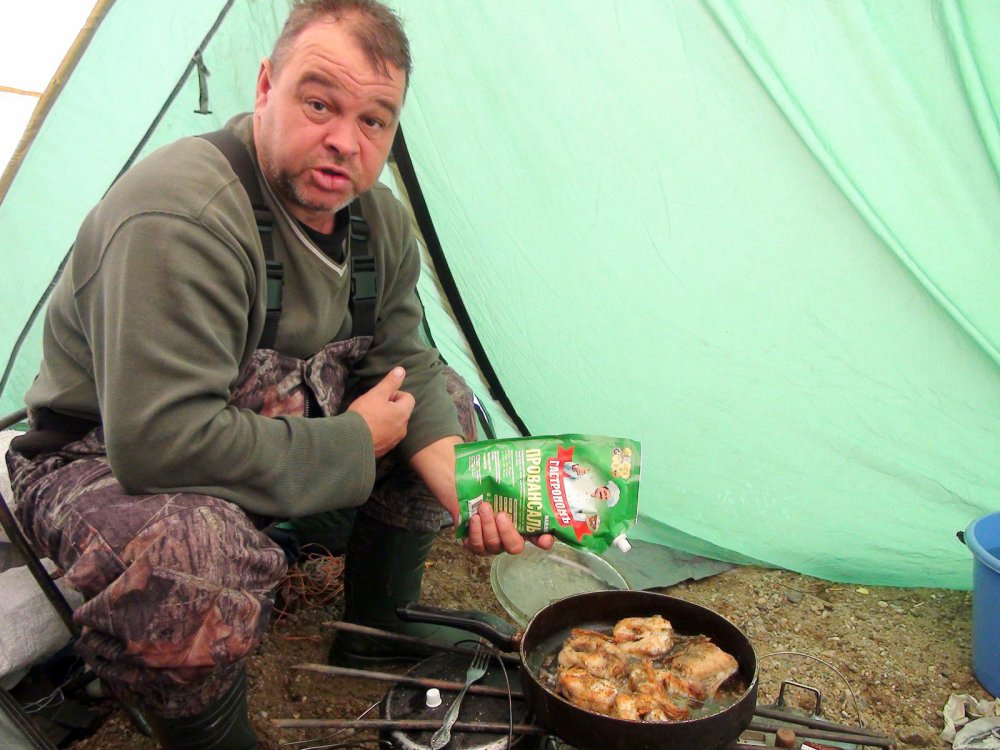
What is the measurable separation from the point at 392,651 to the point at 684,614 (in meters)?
0.81

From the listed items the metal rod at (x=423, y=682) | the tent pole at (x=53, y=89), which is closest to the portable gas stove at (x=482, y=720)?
the metal rod at (x=423, y=682)

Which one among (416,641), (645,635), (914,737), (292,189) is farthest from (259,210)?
(914,737)

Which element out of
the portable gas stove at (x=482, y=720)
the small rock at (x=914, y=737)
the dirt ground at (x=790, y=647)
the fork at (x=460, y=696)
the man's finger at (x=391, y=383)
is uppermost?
the man's finger at (x=391, y=383)

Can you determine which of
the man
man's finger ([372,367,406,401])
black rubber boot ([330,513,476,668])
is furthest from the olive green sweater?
black rubber boot ([330,513,476,668])

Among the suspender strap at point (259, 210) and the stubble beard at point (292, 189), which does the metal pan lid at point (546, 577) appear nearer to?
the suspender strap at point (259, 210)

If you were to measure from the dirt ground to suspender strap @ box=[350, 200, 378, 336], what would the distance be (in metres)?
0.90

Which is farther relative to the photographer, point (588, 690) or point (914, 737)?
point (914, 737)

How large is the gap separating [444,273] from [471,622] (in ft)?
4.66

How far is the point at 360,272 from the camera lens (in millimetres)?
1983

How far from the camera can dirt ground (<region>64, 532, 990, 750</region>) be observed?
210 centimetres

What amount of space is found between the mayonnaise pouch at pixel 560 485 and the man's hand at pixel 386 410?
0.23 m

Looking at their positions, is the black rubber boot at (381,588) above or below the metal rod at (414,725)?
below

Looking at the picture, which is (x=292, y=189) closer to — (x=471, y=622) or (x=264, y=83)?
(x=264, y=83)

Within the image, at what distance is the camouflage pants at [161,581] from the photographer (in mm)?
1475
